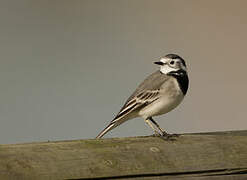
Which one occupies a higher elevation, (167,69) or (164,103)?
(167,69)

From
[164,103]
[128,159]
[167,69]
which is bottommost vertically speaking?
[128,159]

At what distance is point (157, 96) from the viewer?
6.22 meters

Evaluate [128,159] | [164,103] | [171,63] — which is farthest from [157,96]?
[128,159]

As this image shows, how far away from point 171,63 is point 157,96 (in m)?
0.46

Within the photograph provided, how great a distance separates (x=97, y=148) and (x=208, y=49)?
12.1 feet

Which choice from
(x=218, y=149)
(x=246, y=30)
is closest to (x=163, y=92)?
(x=246, y=30)

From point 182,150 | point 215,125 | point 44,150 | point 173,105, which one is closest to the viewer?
point 44,150

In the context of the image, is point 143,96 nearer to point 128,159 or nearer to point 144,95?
point 144,95

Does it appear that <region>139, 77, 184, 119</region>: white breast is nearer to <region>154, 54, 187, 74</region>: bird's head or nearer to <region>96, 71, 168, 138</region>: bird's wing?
<region>96, 71, 168, 138</region>: bird's wing

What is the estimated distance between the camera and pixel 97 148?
12.2 feet

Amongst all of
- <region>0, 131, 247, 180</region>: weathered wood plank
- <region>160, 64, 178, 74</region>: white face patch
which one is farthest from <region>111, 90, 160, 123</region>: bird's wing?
<region>0, 131, 247, 180</region>: weathered wood plank

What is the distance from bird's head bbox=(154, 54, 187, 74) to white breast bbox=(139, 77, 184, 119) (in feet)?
1.11

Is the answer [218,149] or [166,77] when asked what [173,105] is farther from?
[218,149]

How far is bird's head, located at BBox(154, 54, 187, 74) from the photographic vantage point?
654cm
